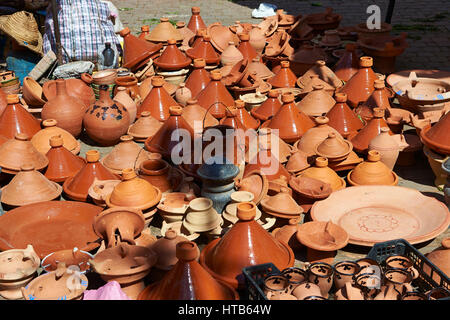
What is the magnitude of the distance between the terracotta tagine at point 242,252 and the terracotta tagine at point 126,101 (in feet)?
10.3

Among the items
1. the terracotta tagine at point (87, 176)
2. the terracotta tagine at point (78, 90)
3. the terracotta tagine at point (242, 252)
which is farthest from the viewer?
the terracotta tagine at point (78, 90)

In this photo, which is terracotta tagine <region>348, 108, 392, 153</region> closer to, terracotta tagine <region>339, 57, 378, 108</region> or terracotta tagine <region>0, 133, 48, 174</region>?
terracotta tagine <region>339, 57, 378, 108</region>

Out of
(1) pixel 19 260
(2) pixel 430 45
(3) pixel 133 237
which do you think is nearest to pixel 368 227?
(3) pixel 133 237

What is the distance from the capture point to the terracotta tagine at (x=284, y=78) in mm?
8039

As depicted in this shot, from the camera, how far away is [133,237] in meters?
4.70

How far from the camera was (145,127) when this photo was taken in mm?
6930

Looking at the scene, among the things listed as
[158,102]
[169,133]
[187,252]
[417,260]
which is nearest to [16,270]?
[187,252]

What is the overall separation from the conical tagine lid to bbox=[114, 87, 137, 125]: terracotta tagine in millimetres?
1762

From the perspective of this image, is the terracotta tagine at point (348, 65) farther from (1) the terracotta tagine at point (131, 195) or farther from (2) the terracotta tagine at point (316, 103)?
(1) the terracotta tagine at point (131, 195)

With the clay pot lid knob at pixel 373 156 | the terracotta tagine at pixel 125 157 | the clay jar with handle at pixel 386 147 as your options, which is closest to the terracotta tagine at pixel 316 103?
the clay jar with handle at pixel 386 147

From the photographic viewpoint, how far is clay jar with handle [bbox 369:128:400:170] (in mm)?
6125

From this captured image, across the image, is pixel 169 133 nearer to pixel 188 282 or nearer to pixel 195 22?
pixel 188 282
